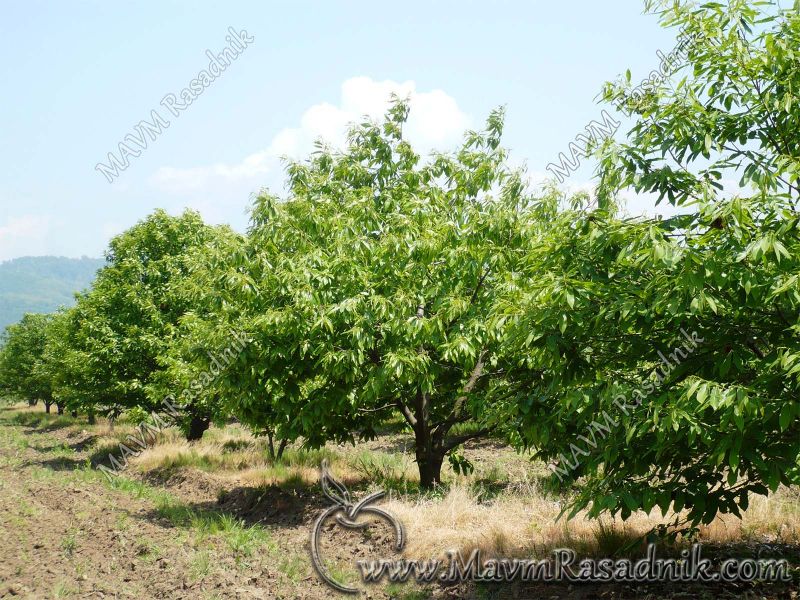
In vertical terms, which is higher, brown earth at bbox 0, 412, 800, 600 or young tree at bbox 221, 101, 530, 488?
young tree at bbox 221, 101, 530, 488

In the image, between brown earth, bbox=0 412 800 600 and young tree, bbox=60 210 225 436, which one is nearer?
brown earth, bbox=0 412 800 600

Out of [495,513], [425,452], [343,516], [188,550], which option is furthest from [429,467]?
[188,550]

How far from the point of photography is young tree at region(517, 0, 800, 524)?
190 inches

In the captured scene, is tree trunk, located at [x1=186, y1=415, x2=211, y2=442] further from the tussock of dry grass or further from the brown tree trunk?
the tussock of dry grass

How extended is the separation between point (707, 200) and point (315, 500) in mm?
10953

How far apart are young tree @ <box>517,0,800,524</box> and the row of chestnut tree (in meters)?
0.02

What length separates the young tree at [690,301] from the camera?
4832 mm

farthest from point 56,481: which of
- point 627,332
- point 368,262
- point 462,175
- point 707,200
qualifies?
point 707,200

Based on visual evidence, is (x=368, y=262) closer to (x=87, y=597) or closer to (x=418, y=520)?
(x=418, y=520)

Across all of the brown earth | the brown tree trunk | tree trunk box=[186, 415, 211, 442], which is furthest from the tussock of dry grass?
tree trunk box=[186, 415, 211, 442]

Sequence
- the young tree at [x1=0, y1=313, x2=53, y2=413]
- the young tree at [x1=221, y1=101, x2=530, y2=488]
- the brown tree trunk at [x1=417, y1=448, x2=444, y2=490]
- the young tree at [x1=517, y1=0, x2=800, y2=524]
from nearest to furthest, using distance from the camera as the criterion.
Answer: the young tree at [x1=517, y1=0, x2=800, y2=524] < the young tree at [x1=221, y1=101, x2=530, y2=488] < the brown tree trunk at [x1=417, y1=448, x2=444, y2=490] < the young tree at [x1=0, y1=313, x2=53, y2=413]

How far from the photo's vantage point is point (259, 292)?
464 inches

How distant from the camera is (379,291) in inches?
452

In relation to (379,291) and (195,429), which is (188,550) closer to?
(379,291)
